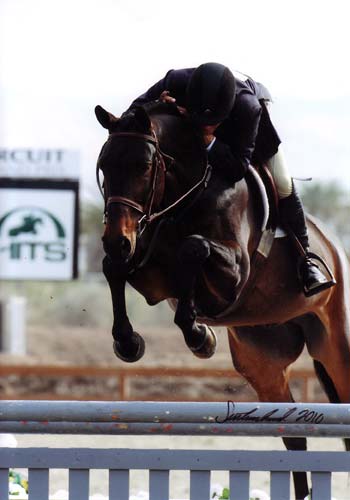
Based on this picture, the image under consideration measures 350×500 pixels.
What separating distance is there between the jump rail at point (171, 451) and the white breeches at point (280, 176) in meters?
1.18

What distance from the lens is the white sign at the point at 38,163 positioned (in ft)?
29.0

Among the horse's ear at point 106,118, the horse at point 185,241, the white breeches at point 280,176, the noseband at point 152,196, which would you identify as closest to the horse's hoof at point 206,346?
the horse at point 185,241

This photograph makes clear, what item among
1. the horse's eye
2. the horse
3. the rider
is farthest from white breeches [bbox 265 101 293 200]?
the horse's eye

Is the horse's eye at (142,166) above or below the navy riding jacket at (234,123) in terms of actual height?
below

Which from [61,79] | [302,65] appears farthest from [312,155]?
[302,65]

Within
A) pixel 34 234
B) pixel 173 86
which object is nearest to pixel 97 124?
pixel 173 86

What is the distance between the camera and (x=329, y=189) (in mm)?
17438

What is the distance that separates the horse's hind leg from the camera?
12.6ft

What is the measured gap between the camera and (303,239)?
365cm

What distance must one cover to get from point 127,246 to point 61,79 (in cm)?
357

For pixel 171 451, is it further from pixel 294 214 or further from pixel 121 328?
pixel 294 214

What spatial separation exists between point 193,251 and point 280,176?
59 cm

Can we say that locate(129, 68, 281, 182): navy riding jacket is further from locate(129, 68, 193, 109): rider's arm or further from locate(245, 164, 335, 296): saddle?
locate(245, 164, 335, 296): saddle
